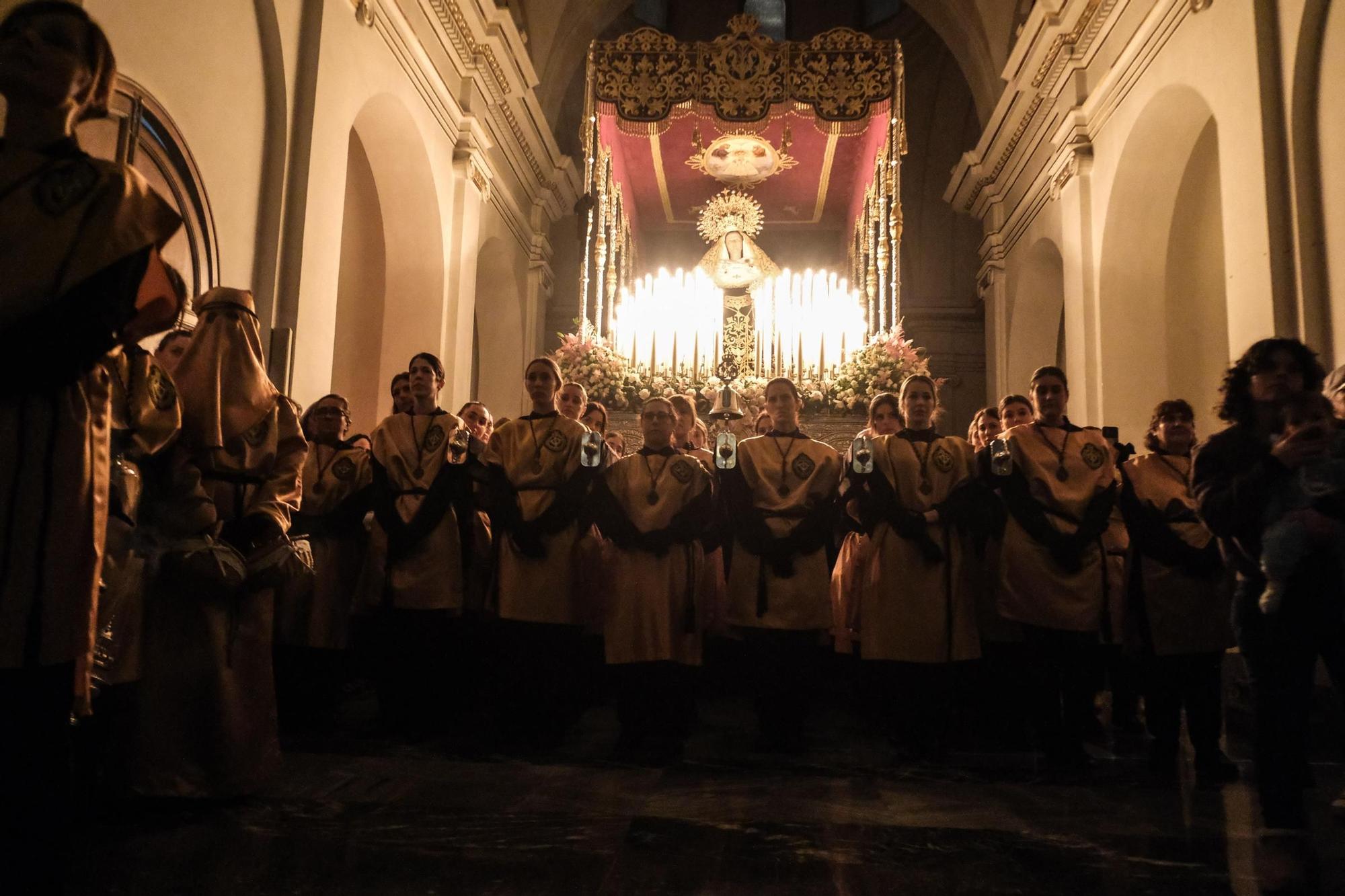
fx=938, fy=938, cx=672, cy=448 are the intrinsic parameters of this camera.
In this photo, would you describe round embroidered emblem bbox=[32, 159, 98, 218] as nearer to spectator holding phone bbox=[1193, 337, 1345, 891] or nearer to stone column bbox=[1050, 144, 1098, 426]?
spectator holding phone bbox=[1193, 337, 1345, 891]

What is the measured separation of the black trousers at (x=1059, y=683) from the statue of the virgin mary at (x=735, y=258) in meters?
6.28

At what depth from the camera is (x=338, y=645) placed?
4645 mm

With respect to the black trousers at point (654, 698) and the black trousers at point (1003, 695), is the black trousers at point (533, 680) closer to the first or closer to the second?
the black trousers at point (654, 698)

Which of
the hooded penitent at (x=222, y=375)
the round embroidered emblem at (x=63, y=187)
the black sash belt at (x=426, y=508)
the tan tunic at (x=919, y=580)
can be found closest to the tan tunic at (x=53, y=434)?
the round embroidered emblem at (x=63, y=187)

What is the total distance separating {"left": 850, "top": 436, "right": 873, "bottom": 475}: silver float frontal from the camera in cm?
423

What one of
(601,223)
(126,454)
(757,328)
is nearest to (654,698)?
(126,454)

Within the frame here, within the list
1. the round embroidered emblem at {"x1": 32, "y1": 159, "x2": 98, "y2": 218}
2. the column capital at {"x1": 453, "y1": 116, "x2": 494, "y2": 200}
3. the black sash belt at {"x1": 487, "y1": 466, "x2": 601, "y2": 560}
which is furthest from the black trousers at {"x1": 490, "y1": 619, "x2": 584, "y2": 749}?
the column capital at {"x1": 453, "y1": 116, "x2": 494, "y2": 200}

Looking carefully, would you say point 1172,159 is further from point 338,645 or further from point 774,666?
point 338,645

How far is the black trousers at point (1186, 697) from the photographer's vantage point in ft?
12.8

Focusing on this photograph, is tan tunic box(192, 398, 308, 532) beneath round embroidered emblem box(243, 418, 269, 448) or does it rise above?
beneath

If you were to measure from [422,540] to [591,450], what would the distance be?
0.90 metres

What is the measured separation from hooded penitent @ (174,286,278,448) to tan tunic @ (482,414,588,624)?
1429 mm

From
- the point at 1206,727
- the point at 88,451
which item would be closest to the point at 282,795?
the point at 88,451

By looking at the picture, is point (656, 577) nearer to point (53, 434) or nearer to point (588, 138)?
point (53, 434)
